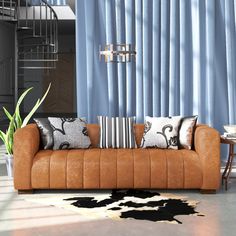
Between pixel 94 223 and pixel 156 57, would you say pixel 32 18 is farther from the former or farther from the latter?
pixel 94 223

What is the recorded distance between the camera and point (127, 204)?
3412 millimetres

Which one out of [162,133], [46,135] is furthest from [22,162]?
[162,133]

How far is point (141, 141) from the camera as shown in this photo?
14.4 feet

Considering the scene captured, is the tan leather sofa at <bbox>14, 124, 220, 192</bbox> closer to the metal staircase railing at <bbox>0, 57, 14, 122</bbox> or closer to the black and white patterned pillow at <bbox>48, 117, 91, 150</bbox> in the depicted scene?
the black and white patterned pillow at <bbox>48, 117, 91, 150</bbox>

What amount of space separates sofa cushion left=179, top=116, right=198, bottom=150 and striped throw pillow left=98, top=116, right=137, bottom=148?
0.51 m

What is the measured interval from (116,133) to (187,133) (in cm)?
74

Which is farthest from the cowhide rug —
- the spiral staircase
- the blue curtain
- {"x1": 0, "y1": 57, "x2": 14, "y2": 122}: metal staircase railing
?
{"x1": 0, "y1": 57, "x2": 14, "y2": 122}: metal staircase railing

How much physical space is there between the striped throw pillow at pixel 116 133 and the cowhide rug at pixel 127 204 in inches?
24.5

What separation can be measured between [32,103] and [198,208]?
34.7 feet

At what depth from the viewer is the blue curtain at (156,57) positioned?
5.13m

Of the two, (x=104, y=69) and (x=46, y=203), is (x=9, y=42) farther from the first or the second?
(x=46, y=203)

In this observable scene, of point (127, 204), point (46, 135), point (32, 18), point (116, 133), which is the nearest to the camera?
point (127, 204)

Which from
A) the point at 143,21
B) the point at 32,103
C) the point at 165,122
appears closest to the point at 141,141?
the point at 165,122

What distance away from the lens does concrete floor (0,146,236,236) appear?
275 centimetres
